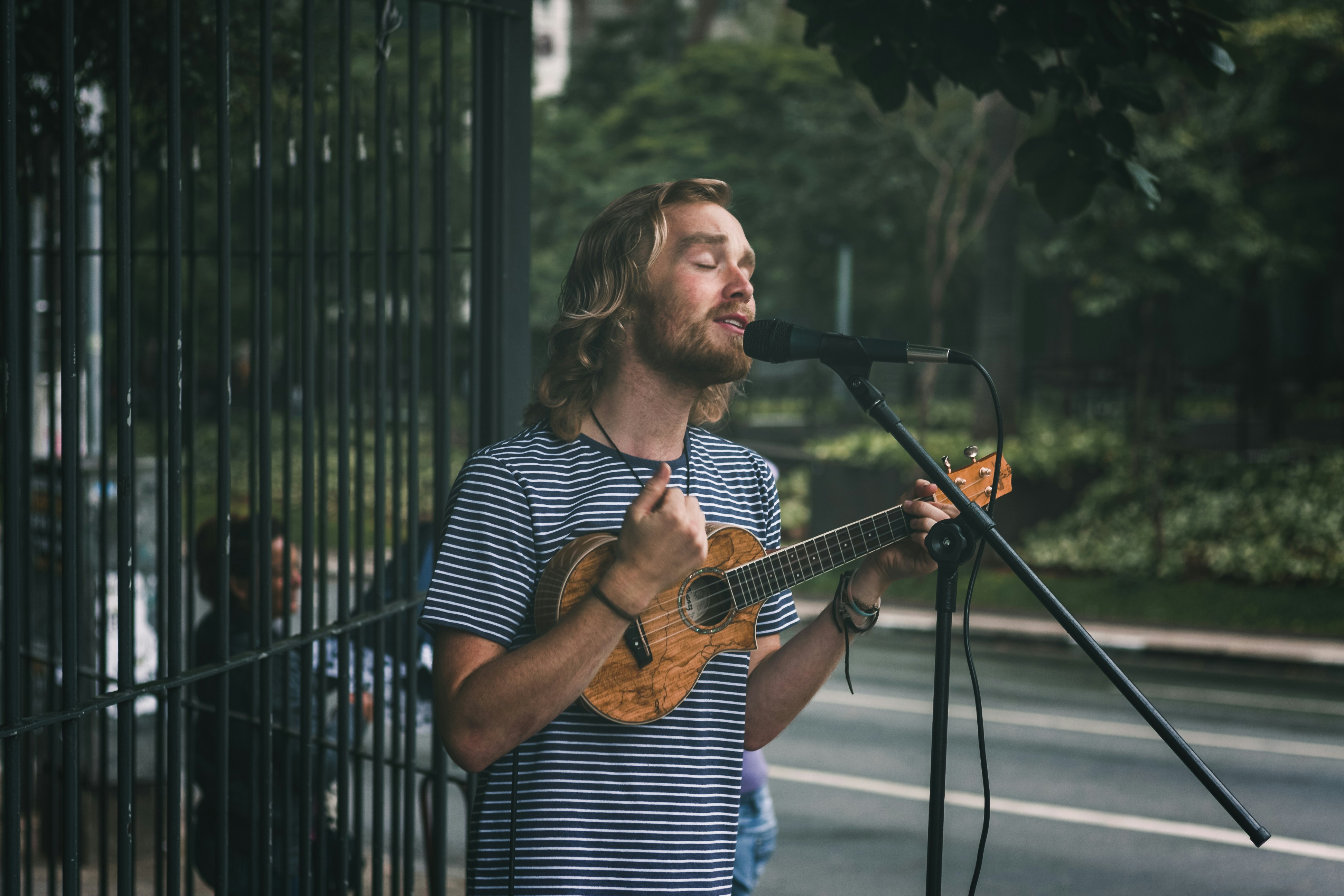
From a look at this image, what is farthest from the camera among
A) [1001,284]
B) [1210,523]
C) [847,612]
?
[1001,284]

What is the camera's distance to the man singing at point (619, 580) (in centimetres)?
190

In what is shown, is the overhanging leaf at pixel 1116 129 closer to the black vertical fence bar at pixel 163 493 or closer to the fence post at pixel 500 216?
the fence post at pixel 500 216

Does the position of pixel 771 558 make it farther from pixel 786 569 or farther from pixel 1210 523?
pixel 1210 523

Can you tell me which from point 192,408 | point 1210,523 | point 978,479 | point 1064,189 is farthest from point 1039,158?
point 1210,523

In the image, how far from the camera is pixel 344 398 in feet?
9.39

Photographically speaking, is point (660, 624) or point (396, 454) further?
point (396, 454)

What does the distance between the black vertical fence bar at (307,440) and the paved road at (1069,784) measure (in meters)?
3.50

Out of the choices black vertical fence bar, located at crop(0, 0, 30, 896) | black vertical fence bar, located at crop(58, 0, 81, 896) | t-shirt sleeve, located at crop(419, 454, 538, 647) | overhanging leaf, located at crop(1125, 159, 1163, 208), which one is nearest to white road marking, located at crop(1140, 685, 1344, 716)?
overhanging leaf, located at crop(1125, 159, 1163, 208)

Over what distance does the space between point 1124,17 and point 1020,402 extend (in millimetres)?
18505

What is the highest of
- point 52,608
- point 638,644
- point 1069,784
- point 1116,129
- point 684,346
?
point 1116,129

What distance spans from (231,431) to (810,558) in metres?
1.69

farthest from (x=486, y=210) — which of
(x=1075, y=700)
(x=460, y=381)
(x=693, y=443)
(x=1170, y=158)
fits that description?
(x=460, y=381)

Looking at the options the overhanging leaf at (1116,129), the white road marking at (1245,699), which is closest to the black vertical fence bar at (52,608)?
the overhanging leaf at (1116,129)

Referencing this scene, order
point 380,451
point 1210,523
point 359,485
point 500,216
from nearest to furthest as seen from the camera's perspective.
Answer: point 380,451 → point 500,216 → point 359,485 → point 1210,523
